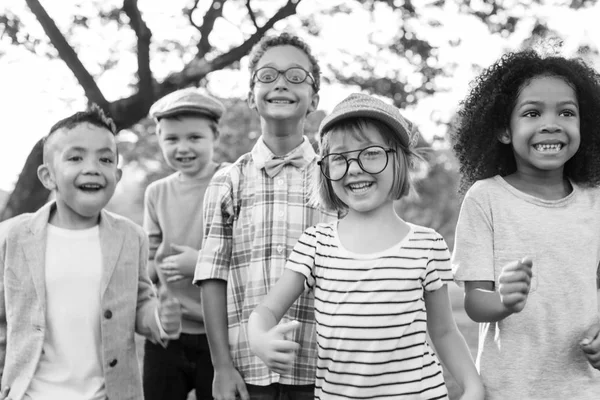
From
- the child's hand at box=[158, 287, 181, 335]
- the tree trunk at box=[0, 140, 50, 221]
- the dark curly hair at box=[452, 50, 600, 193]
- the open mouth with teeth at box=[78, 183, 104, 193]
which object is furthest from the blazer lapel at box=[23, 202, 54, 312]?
the tree trunk at box=[0, 140, 50, 221]

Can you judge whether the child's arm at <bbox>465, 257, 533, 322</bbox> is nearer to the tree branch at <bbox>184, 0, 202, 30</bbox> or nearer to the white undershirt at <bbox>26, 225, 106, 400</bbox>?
the white undershirt at <bbox>26, 225, 106, 400</bbox>

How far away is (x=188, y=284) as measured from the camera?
365cm

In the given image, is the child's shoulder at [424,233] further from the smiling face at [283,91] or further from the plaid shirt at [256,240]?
the smiling face at [283,91]

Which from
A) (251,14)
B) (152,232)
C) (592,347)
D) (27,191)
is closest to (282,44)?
(152,232)

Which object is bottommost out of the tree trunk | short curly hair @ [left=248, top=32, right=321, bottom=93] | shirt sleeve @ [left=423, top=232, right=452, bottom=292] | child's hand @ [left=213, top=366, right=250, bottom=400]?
child's hand @ [left=213, top=366, right=250, bottom=400]

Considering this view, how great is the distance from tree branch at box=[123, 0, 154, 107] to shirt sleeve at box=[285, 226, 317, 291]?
19.3ft

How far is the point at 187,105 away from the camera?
12.7 ft

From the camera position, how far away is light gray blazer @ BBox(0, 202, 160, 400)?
2.72 metres

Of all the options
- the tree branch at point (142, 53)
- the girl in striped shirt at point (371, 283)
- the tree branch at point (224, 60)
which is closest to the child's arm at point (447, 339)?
the girl in striped shirt at point (371, 283)

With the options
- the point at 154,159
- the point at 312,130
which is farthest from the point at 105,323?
the point at 154,159

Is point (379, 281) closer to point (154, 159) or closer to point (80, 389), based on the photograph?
point (80, 389)

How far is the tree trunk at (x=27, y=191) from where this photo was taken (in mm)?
6762

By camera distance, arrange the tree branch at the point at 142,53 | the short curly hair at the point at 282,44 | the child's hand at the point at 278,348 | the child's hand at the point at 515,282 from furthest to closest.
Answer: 1. the tree branch at the point at 142,53
2. the short curly hair at the point at 282,44
3. the child's hand at the point at 515,282
4. the child's hand at the point at 278,348

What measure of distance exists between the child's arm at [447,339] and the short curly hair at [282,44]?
3.86 feet
